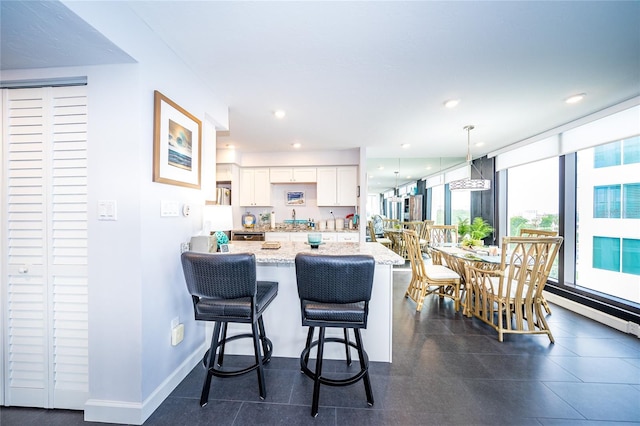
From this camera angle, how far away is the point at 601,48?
1.66 m

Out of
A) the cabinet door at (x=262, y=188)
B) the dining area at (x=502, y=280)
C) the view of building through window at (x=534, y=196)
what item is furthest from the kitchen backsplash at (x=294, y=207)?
the view of building through window at (x=534, y=196)

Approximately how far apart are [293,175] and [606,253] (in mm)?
4684

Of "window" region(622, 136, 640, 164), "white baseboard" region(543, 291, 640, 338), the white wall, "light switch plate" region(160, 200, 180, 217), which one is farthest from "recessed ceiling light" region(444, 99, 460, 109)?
"white baseboard" region(543, 291, 640, 338)

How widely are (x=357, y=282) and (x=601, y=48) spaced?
2.43 metres

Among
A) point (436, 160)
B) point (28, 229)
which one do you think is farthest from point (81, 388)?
point (436, 160)

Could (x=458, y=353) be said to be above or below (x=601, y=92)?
below

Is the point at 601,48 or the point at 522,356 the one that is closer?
the point at 601,48

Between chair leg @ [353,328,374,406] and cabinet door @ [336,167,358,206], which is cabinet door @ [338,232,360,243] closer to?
cabinet door @ [336,167,358,206]

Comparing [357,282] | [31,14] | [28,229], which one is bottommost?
[357,282]

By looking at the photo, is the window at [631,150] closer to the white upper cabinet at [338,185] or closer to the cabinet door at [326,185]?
the white upper cabinet at [338,185]

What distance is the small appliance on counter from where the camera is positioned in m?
4.85

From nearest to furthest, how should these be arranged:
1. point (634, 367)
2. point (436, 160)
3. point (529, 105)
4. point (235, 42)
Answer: point (235, 42) → point (634, 367) → point (529, 105) → point (436, 160)

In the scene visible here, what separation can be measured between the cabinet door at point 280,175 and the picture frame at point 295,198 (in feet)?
1.40

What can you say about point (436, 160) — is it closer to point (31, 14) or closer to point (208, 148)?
point (208, 148)
